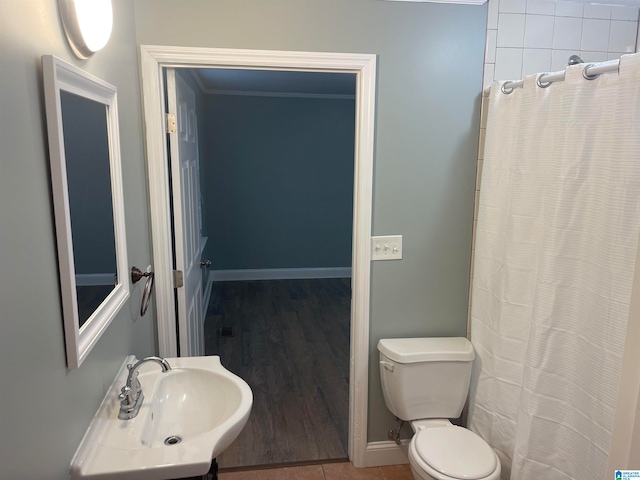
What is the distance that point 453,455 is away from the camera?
193 centimetres

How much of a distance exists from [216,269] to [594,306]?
183 inches

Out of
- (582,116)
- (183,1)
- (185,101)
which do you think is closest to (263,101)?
(185,101)

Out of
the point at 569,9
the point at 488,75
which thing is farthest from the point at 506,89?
the point at 569,9

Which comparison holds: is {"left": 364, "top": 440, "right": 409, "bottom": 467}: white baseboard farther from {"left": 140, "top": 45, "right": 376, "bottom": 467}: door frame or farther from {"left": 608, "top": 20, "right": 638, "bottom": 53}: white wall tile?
{"left": 608, "top": 20, "right": 638, "bottom": 53}: white wall tile

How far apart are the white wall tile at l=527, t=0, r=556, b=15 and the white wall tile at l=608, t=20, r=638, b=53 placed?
1.01 feet

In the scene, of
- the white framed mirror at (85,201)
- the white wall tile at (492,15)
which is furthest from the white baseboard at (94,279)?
the white wall tile at (492,15)

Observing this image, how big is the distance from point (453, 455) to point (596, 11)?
6.65ft

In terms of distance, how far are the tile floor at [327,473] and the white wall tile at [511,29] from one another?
6.82ft

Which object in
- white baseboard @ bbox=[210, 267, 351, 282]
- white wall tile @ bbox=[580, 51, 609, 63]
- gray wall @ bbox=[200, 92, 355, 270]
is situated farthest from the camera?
white baseboard @ bbox=[210, 267, 351, 282]

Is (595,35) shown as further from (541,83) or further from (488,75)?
(541,83)

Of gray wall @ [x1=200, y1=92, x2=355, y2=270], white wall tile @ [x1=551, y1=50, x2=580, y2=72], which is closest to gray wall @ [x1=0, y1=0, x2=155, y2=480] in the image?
white wall tile @ [x1=551, y1=50, x2=580, y2=72]

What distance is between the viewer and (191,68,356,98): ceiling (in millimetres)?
4277

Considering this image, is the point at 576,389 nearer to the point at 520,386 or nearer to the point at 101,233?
the point at 520,386

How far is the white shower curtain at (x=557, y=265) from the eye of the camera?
145cm
